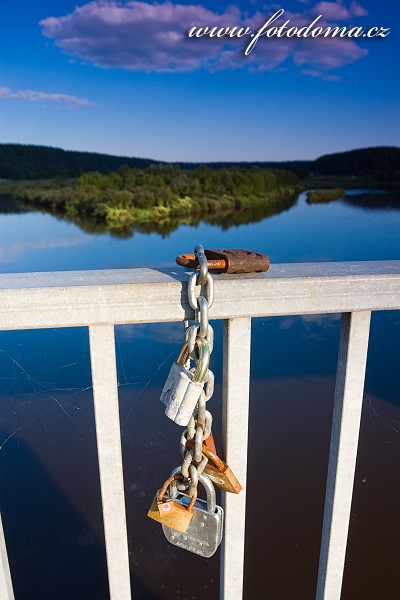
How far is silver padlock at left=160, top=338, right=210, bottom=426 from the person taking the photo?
0.54 metres

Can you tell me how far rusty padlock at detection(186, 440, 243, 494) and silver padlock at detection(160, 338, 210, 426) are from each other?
90 millimetres

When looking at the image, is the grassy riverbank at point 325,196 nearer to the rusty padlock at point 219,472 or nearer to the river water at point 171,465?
the river water at point 171,465

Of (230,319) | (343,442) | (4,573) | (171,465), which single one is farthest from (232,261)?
(171,465)

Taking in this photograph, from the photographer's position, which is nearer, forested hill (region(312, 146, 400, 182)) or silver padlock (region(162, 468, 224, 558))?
silver padlock (region(162, 468, 224, 558))

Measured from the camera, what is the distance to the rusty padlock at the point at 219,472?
622 mm

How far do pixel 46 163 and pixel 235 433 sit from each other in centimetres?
2107

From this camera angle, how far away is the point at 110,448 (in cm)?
66

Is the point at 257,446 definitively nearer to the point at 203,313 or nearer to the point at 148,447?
the point at 148,447

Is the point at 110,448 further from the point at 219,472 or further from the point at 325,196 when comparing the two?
the point at 325,196

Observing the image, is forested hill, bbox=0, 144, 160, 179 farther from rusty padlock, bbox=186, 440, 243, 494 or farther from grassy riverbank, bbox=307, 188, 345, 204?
rusty padlock, bbox=186, 440, 243, 494

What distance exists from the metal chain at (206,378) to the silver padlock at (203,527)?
2 centimetres

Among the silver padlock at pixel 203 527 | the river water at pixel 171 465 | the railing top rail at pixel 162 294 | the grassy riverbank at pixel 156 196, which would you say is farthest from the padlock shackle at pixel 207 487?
the grassy riverbank at pixel 156 196

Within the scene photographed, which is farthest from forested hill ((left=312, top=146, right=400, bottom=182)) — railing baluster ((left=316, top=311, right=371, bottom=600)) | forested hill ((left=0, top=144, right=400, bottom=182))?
railing baluster ((left=316, top=311, right=371, bottom=600))

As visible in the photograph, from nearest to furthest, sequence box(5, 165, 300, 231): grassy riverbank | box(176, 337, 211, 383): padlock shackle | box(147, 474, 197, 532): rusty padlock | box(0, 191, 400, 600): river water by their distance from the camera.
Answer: box(176, 337, 211, 383): padlock shackle, box(147, 474, 197, 532): rusty padlock, box(0, 191, 400, 600): river water, box(5, 165, 300, 231): grassy riverbank
